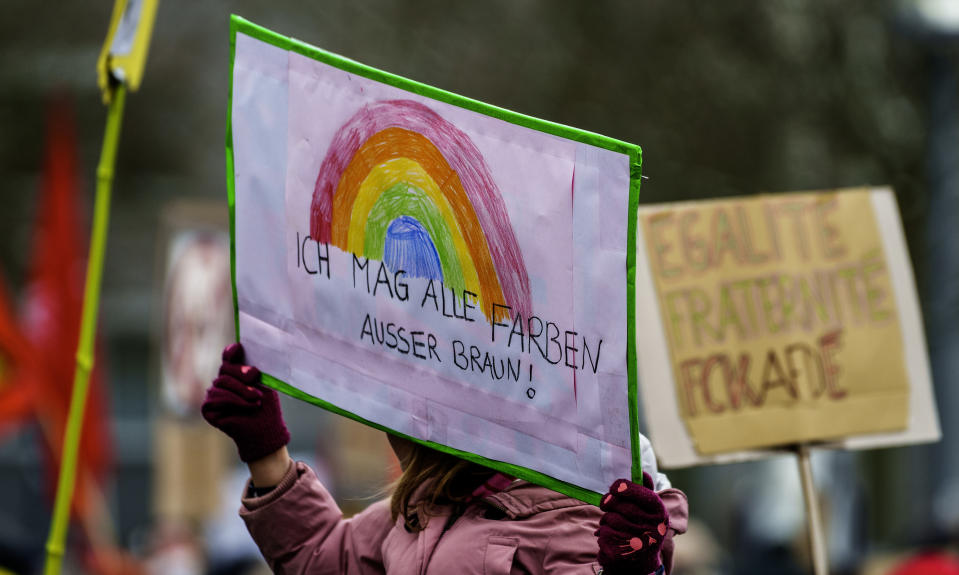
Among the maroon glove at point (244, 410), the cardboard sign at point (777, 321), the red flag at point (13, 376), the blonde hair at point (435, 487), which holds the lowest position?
the blonde hair at point (435, 487)

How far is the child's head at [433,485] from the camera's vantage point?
2604 mm

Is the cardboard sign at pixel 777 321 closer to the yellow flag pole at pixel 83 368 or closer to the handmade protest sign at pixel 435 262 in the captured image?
the handmade protest sign at pixel 435 262

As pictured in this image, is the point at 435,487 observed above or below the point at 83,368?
below

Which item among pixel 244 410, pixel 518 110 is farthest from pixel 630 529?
pixel 518 110

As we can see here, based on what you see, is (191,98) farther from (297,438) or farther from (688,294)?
(688,294)

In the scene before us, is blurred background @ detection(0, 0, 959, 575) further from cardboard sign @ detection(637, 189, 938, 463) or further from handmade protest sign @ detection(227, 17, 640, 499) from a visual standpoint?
cardboard sign @ detection(637, 189, 938, 463)

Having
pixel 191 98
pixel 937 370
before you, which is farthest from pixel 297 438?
pixel 937 370

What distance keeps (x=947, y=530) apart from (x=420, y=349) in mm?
4287

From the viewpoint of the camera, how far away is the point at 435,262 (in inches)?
101

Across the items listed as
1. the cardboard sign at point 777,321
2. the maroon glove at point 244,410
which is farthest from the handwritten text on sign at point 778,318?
the maroon glove at point 244,410

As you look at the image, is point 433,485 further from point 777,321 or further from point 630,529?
point 777,321

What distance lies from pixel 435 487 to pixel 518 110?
971cm

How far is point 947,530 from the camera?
20.5 ft

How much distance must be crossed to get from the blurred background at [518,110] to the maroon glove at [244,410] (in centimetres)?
32
